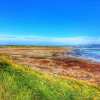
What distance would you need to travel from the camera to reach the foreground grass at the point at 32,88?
27.4 ft

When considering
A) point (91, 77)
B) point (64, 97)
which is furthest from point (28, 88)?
point (91, 77)

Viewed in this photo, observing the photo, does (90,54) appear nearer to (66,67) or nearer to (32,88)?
(66,67)

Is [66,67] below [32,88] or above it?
below

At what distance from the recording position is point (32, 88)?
8.84m

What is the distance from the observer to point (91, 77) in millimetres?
14633

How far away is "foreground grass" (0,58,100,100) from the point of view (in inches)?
329

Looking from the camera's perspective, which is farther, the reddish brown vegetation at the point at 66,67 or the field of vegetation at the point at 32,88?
the reddish brown vegetation at the point at 66,67

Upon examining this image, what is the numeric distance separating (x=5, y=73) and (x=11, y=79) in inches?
16.3

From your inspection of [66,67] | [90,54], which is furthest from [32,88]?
[90,54]

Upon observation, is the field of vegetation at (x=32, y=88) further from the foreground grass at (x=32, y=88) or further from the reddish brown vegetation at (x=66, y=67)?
the reddish brown vegetation at (x=66, y=67)

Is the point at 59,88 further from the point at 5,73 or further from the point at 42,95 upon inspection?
the point at 5,73

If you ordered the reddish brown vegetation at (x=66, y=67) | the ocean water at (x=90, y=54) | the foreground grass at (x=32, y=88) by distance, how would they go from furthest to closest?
1. the ocean water at (x=90, y=54)
2. the reddish brown vegetation at (x=66, y=67)
3. the foreground grass at (x=32, y=88)

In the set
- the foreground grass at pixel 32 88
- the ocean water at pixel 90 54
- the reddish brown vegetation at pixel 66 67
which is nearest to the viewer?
the foreground grass at pixel 32 88

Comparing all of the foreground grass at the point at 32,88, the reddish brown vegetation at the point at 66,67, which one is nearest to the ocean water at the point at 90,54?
the reddish brown vegetation at the point at 66,67
